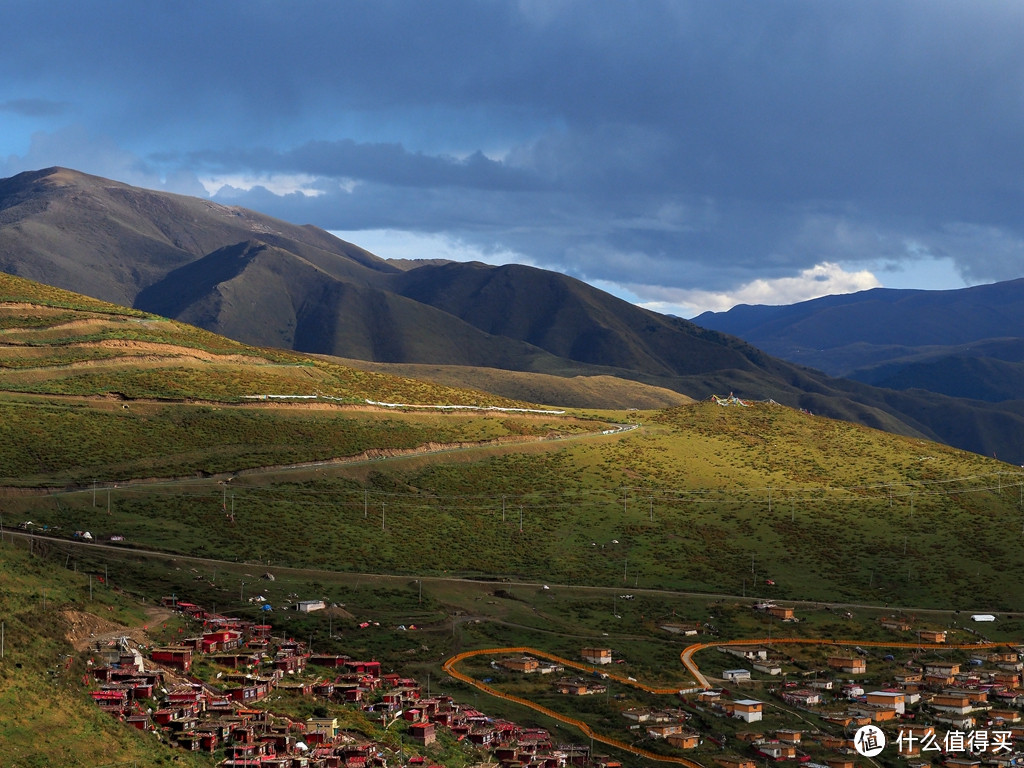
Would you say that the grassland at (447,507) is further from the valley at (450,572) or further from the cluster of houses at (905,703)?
the cluster of houses at (905,703)

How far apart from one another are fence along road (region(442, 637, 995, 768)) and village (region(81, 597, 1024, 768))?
0.70ft

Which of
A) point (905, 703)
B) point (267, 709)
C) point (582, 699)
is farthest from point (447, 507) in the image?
point (267, 709)

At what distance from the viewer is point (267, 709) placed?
69750 millimetres

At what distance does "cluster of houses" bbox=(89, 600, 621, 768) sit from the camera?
63.0m

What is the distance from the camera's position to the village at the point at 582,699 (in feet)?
215

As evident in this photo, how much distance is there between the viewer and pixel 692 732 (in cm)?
8019

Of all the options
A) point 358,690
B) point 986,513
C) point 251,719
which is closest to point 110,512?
point 358,690

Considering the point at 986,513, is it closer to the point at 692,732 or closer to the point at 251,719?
the point at 692,732

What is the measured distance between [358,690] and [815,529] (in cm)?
7224

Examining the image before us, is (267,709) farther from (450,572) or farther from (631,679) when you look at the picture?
(450,572)

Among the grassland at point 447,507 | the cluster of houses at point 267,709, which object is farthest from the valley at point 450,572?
the grassland at point 447,507

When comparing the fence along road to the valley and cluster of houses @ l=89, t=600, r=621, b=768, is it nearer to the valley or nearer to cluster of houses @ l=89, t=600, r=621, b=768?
the valley

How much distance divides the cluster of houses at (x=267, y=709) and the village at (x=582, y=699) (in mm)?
106

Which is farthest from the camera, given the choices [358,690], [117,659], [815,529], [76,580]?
[815,529]
